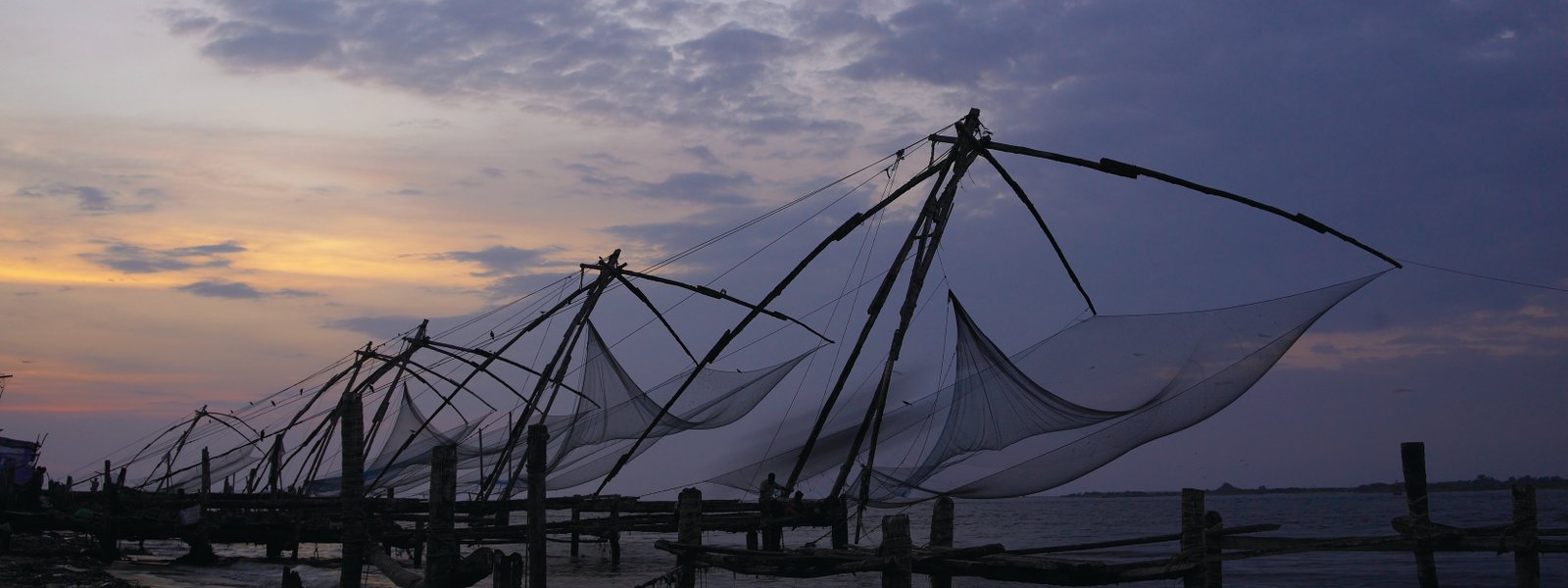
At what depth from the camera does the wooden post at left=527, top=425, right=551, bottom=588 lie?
33.4 ft

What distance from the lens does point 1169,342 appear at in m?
10.2

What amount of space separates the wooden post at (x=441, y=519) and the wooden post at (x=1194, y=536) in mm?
5512

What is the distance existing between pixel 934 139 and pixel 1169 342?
3.34 metres

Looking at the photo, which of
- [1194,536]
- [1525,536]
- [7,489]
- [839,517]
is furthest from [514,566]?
[7,489]

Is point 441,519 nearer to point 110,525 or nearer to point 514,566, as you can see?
point 514,566

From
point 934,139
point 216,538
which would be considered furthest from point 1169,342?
point 216,538

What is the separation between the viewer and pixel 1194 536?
321 inches

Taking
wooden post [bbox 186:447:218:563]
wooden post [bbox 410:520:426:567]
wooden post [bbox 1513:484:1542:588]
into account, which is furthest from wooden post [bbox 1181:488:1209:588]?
wooden post [bbox 186:447:218:563]

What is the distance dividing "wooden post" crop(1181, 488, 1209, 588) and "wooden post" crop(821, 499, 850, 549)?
2994 mm

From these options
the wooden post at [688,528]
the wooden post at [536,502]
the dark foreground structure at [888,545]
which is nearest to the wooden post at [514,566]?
the dark foreground structure at [888,545]

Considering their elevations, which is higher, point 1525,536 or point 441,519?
point 441,519

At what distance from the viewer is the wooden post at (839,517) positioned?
12034 millimetres

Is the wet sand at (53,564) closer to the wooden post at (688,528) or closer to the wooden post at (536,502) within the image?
the wooden post at (536,502)

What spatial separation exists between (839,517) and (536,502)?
4.27 metres
